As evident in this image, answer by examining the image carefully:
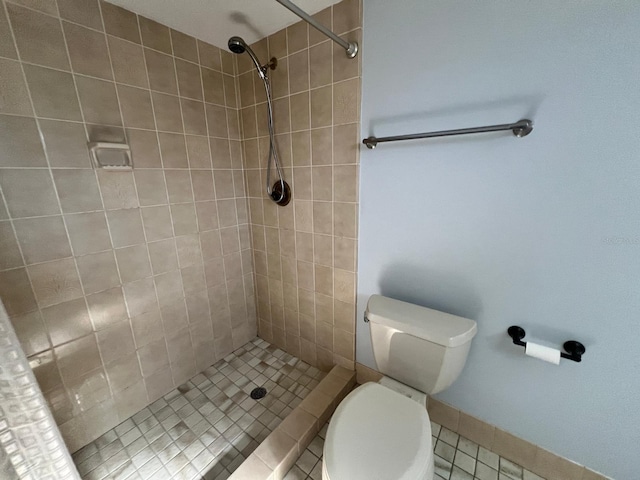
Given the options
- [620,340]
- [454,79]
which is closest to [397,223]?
[454,79]

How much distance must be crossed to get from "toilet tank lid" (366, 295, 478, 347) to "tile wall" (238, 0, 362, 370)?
326 millimetres

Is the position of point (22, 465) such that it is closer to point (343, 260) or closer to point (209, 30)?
point (343, 260)

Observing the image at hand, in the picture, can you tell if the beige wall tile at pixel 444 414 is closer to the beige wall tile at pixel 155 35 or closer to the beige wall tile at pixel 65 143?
the beige wall tile at pixel 65 143

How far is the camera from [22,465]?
→ 28.3 inches

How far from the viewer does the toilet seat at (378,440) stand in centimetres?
76

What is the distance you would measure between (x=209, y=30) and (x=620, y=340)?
220cm

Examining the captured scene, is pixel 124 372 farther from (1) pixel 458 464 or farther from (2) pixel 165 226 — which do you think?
(1) pixel 458 464

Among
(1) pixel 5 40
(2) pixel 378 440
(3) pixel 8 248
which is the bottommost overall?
(2) pixel 378 440

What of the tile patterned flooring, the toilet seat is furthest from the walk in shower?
the toilet seat

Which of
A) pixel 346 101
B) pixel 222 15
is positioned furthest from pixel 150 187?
pixel 346 101

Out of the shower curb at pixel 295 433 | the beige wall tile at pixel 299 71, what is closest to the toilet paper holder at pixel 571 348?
the shower curb at pixel 295 433

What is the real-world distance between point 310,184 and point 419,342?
95 centimetres

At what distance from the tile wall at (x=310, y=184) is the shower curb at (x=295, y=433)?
145 mm

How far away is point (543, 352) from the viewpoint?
0.92 m
